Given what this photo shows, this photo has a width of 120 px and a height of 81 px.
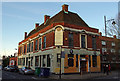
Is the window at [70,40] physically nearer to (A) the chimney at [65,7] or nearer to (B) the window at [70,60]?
(B) the window at [70,60]

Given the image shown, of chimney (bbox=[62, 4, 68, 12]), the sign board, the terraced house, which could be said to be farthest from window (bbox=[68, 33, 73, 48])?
chimney (bbox=[62, 4, 68, 12])

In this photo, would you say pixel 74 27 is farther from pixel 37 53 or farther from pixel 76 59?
pixel 37 53

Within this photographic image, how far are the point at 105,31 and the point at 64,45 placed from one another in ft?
24.0

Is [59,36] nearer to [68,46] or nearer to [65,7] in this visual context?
[68,46]

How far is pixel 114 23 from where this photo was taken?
61.1 ft

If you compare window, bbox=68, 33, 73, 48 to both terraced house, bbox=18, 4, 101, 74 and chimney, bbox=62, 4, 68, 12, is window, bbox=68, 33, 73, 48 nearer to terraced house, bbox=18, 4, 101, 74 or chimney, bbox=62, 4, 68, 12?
terraced house, bbox=18, 4, 101, 74

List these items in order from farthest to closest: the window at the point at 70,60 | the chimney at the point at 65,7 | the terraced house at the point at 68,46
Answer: the chimney at the point at 65,7
the window at the point at 70,60
the terraced house at the point at 68,46

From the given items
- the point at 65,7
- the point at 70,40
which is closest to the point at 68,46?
the point at 70,40

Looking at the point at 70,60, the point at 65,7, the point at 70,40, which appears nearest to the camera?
the point at 70,60

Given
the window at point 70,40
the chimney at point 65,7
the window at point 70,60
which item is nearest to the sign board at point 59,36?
the window at point 70,40

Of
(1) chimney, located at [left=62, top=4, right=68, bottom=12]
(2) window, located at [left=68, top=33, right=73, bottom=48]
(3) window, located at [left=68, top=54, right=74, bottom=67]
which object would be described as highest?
(1) chimney, located at [left=62, top=4, right=68, bottom=12]

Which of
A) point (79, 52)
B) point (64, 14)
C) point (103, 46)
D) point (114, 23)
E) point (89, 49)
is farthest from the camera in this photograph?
point (103, 46)

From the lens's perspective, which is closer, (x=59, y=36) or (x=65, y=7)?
(x=59, y=36)

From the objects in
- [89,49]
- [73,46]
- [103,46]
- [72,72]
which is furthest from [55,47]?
[103,46]
